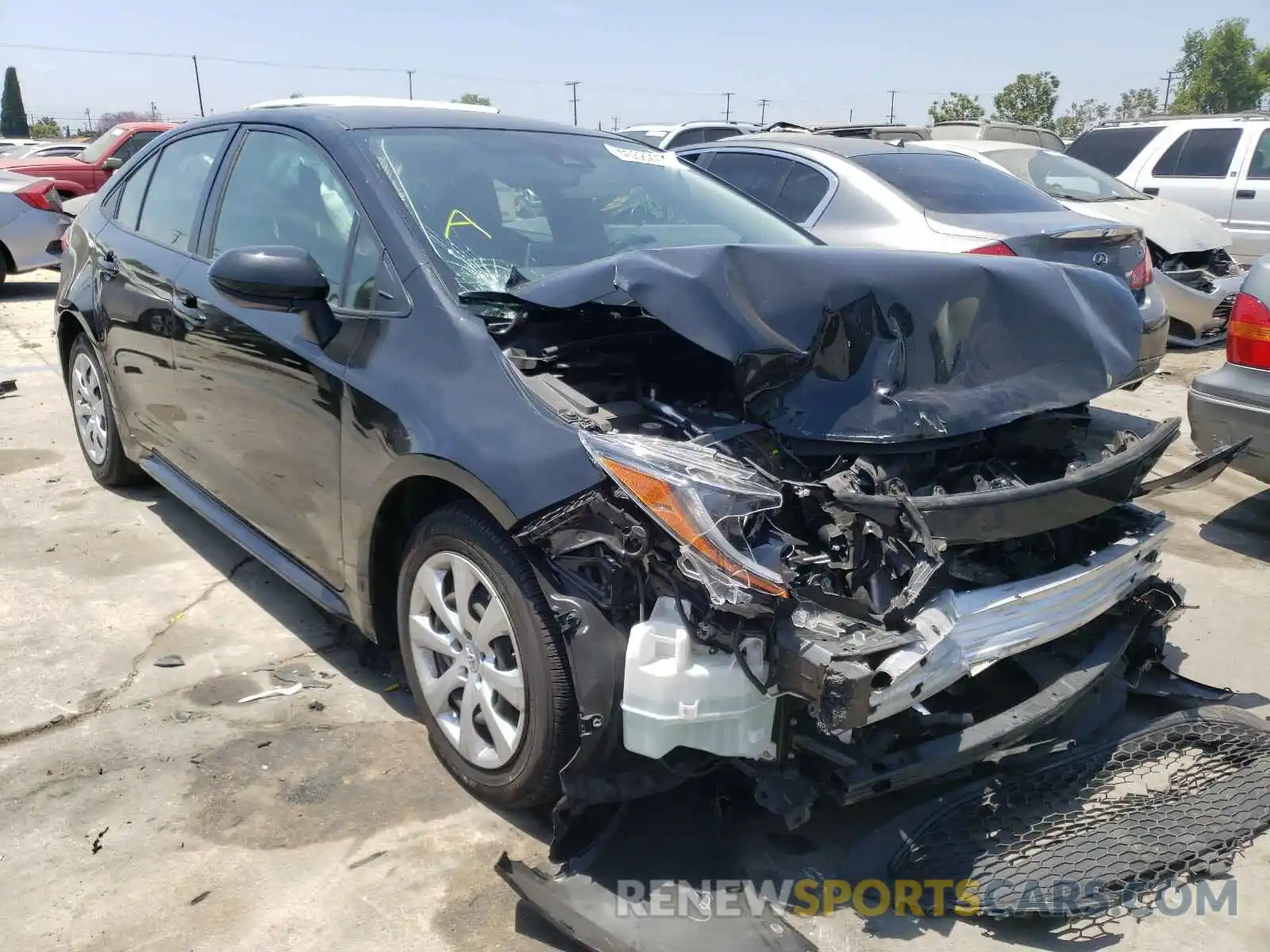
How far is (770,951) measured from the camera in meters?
2.19

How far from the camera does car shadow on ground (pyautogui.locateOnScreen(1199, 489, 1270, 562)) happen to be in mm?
4754

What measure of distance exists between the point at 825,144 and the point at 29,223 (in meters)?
9.18

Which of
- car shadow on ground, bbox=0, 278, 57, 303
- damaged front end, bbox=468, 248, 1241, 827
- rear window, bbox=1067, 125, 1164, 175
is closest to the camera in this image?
damaged front end, bbox=468, 248, 1241, 827

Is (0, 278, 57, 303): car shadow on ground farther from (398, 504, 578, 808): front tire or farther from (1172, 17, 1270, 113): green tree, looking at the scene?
(1172, 17, 1270, 113): green tree

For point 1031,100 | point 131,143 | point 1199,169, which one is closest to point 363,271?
point 1199,169

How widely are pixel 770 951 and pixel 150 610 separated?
2876 mm

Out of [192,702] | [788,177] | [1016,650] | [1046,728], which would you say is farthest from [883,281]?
[788,177]

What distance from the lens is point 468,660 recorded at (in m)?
2.69

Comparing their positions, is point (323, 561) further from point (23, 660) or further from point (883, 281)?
point (883, 281)

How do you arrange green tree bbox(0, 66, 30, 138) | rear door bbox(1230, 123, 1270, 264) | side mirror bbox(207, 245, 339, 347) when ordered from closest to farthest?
side mirror bbox(207, 245, 339, 347), rear door bbox(1230, 123, 1270, 264), green tree bbox(0, 66, 30, 138)

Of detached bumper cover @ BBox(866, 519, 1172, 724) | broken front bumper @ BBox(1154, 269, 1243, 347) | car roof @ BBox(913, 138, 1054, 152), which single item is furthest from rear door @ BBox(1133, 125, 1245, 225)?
detached bumper cover @ BBox(866, 519, 1172, 724)

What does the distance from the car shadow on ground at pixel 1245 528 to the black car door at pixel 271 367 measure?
4.06 m

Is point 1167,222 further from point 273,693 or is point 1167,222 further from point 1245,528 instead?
point 273,693

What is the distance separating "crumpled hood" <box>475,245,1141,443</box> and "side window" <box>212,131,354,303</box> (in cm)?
62
